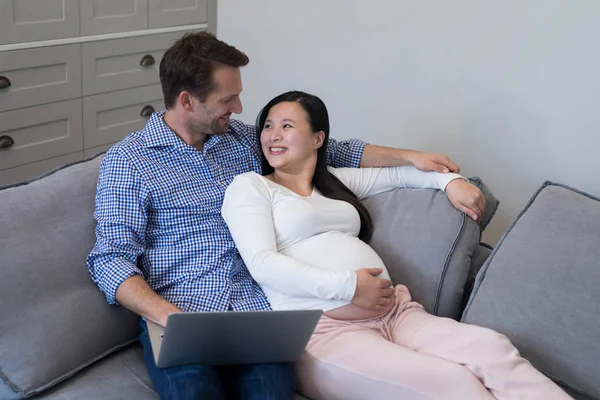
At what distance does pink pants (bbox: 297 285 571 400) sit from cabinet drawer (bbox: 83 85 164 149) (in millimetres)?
Answer: 2014

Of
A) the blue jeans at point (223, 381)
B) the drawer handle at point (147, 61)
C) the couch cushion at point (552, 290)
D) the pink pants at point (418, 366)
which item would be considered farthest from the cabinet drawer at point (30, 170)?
the couch cushion at point (552, 290)

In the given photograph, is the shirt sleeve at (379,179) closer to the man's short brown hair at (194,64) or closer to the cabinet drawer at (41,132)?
the man's short brown hair at (194,64)

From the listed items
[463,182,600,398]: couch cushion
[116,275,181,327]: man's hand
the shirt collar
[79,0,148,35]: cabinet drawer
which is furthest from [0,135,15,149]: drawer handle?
[463,182,600,398]: couch cushion

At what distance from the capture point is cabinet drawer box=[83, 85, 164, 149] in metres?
3.46

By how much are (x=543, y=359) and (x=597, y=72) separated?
1211mm

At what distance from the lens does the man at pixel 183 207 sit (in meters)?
1.75

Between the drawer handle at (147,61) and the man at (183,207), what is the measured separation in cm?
165

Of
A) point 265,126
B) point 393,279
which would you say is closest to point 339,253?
point 393,279

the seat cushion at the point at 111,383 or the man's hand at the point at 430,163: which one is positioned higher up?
the man's hand at the point at 430,163

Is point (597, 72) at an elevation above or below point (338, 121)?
above

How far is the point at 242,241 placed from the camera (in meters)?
1.84

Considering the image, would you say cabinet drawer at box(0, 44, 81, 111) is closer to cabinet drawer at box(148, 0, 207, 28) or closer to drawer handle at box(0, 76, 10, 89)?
drawer handle at box(0, 76, 10, 89)

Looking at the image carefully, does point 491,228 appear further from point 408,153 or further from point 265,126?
point 265,126

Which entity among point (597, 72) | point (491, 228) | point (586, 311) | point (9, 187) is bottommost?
point (491, 228)
